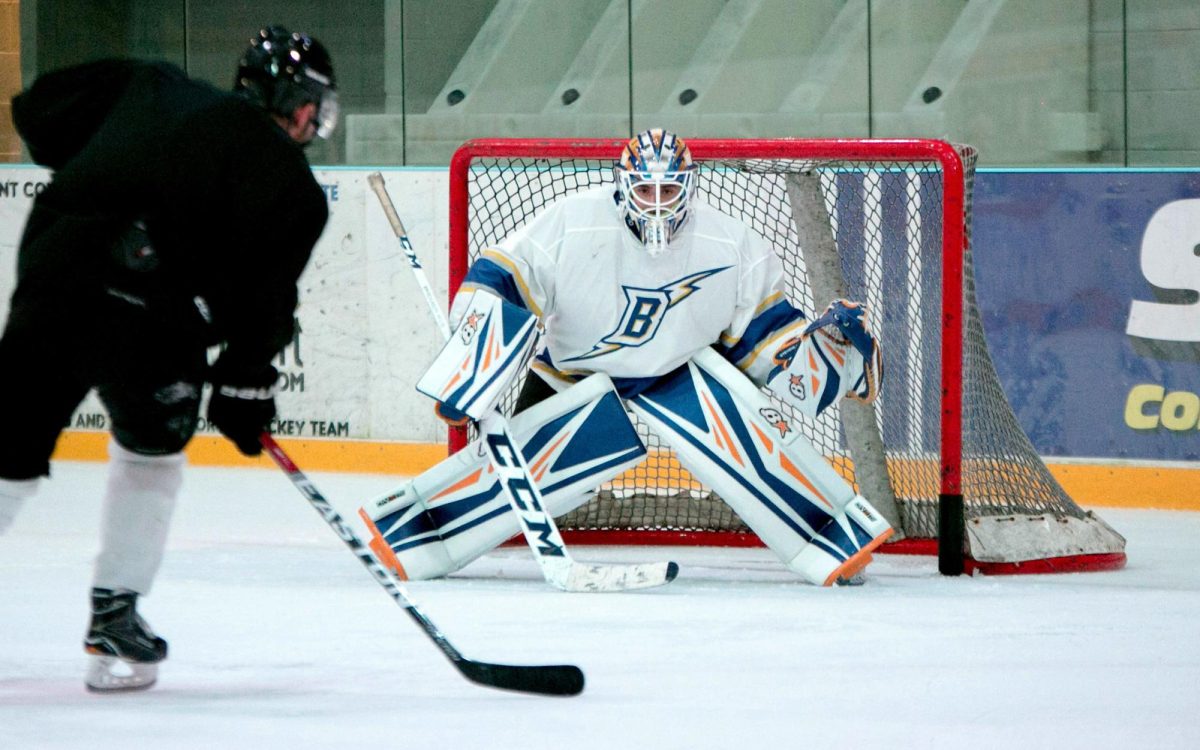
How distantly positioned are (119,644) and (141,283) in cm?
50

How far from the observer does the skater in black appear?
2359 mm

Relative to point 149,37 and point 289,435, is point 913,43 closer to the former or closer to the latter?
point 289,435

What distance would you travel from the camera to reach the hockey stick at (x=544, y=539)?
3516 mm

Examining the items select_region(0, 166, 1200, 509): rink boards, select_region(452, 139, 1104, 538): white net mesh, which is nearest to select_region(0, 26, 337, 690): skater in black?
select_region(452, 139, 1104, 538): white net mesh

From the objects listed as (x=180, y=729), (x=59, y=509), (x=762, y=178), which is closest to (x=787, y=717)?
(x=180, y=729)

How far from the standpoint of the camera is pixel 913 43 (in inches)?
237

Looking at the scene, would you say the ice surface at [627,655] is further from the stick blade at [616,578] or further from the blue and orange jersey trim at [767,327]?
the blue and orange jersey trim at [767,327]

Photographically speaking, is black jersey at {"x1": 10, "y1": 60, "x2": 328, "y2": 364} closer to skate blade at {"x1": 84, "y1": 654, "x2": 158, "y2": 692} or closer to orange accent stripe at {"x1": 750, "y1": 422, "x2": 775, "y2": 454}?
skate blade at {"x1": 84, "y1": 654, "x2": 158, "y2": 692}

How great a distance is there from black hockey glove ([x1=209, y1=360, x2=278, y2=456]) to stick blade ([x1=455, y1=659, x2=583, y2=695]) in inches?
17.0

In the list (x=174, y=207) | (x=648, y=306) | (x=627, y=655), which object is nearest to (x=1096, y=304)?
(x=648, y=306)

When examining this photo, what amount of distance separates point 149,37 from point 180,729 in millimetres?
5241

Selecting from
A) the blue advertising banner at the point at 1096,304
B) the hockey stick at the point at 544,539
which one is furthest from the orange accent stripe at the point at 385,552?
the blue advertising banner at the point at 1096,304

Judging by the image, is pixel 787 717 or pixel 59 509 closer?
pixel 787 717

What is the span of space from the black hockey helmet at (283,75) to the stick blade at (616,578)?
1.28 m
